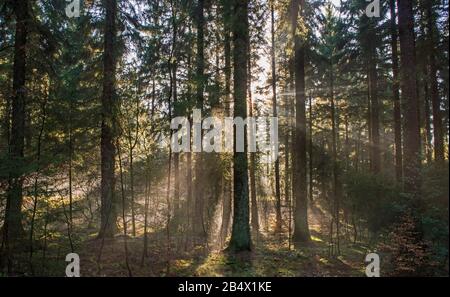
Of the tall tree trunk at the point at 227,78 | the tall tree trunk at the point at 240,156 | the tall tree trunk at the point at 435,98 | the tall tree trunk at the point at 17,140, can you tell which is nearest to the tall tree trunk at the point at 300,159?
the tall tree trunk at the point at 227,78

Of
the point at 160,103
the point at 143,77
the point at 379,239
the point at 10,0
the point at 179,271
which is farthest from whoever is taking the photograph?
the point at 379,239

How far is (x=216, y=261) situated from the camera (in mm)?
10406

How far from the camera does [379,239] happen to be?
44.6 ft

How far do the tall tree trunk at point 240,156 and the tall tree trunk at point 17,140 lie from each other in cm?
623

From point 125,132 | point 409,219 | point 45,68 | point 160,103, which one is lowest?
point 409,219

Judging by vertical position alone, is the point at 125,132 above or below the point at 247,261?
above

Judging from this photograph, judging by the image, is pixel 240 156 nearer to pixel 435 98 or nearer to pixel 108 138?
pixel 108 138

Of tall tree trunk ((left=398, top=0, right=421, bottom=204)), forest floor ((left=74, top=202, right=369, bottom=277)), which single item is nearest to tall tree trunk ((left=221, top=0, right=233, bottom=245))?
forest floor ((left=74, top=202, right=369, bottom=277))

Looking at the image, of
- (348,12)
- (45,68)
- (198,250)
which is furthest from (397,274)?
(348,12)

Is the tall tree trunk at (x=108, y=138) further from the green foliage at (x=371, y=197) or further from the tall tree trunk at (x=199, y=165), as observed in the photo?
the green foliage at (x=371, y=197)

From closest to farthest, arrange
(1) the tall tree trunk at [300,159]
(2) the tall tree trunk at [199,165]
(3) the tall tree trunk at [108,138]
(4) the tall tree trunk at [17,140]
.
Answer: (4) the tall tree trunk at [17,140]
(3) the tall tree trunk at [108,138]
(1) the tall tree trunk at [300,159]
(2) the tall tree trunk at [199,165]

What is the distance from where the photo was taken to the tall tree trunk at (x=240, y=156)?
1114cm

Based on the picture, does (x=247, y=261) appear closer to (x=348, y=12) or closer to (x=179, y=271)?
(x=179, y=271)

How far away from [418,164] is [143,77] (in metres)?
8.61
